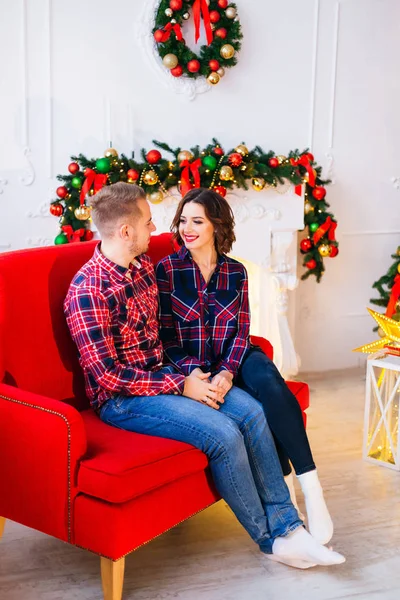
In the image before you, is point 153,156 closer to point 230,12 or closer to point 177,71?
point 177,71

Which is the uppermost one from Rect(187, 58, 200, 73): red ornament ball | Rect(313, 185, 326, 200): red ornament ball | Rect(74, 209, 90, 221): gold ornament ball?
Rect(187, 58, 200, 73): red ornament ball

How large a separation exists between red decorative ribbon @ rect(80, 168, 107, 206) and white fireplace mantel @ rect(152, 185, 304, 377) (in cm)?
71

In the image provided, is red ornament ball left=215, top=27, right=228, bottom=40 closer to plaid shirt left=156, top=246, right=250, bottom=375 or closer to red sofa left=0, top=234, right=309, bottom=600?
plaid shirt left=156, top=246, right=250, bottom=375

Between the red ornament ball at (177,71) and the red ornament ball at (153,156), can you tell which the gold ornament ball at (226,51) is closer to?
the red ornament ball at (177,71)

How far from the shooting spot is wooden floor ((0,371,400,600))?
→ 252 cm

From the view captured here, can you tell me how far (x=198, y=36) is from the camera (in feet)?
13.9

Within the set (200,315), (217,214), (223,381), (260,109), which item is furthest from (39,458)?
(260,109)

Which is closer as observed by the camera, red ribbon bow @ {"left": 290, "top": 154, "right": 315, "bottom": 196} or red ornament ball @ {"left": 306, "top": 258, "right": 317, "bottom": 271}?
red ribbon bow @ {"left": 290, "top": 154, "right": 315, "bottom": 196}

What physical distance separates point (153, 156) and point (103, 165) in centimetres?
25

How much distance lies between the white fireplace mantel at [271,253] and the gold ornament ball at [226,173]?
24cm

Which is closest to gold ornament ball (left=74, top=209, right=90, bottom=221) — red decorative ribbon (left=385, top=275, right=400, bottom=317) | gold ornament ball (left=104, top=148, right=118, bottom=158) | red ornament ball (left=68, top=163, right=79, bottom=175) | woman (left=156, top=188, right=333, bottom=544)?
red ornament ball (left=68, top=163, right=79, bottom=175)

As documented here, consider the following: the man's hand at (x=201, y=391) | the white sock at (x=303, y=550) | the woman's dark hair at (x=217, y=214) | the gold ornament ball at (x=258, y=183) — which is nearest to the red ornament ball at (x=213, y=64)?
the gold ornament ball at (x=258, y=183)

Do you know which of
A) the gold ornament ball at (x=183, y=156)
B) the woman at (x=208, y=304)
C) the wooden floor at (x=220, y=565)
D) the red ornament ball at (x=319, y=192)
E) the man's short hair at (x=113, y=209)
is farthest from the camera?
the red ornament ball at (x=319, y=192)

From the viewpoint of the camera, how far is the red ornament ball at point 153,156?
13.4ft
